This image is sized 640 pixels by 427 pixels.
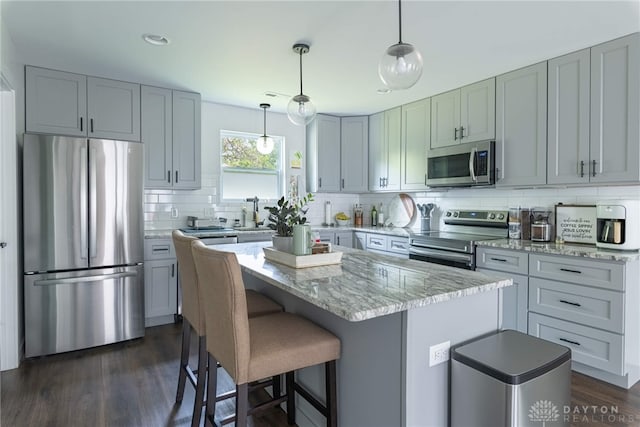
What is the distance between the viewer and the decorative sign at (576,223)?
2895mm

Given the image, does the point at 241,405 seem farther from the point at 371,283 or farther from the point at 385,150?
the point at 385,150

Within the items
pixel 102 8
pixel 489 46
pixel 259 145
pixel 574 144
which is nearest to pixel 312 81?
pixel 259 145

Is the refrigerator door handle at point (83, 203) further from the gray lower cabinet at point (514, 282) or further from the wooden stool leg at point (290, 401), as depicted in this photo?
the gray lower cabinet at point (514, 282)

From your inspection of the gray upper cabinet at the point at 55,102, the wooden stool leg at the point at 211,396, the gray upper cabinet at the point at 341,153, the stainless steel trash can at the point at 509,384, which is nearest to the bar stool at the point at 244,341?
the wooden stool leg at the point at 211,396

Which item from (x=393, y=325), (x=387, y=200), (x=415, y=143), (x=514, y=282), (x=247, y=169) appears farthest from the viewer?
(x=387, y=200)

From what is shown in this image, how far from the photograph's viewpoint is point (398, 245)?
13.4 ft

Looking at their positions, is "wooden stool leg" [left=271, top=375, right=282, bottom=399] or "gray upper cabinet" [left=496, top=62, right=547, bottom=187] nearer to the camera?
"wooden stool leg" [left=271, top=375, right=282, bottom=399]

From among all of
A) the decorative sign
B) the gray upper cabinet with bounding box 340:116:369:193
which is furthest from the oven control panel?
the gray upper cabinet with bounding box 340:116:369:193

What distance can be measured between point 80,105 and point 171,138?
82cm

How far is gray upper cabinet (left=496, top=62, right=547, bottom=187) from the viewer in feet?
9.88

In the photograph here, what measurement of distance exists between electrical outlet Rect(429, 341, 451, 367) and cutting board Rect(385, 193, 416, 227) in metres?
3.33

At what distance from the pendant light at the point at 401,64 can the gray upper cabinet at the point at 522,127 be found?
1.88 metres

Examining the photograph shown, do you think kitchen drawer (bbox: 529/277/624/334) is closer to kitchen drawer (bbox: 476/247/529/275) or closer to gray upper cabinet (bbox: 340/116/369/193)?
kitchen drawer (bbox: 476/247/529/275)

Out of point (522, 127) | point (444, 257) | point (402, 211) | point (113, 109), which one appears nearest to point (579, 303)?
point (444, 257)
